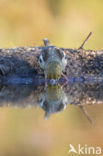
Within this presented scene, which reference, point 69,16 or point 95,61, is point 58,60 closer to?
point 95,61

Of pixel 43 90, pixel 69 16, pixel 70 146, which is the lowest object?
pixel 70 146

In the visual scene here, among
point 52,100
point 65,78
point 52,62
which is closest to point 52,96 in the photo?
point 52,100

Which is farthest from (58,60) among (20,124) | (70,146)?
(70,146)

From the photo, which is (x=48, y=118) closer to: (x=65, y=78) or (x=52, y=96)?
(x=52, y=96)

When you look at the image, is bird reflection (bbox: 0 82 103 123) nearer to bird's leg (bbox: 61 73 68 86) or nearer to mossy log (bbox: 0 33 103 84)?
bird's leg (bbox: 61 73 68 86)

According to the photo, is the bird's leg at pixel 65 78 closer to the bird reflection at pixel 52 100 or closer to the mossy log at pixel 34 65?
the mossy log at pixel 34 65

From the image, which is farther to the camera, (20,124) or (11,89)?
(11,89)
